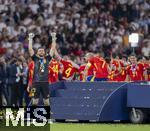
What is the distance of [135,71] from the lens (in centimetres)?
2294

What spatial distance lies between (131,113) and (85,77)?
226 cm

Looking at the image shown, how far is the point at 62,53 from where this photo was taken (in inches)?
1265

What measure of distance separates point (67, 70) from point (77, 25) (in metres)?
10.2

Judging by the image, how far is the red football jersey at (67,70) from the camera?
24109 mm

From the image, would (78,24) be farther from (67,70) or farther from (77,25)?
(67,70)

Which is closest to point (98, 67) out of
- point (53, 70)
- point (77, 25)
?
point (53, 70)

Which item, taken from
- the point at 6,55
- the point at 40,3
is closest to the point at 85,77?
the point at 6,55

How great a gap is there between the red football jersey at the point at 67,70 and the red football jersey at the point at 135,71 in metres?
1.92

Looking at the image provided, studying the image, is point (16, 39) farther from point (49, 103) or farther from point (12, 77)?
point (49, 103)

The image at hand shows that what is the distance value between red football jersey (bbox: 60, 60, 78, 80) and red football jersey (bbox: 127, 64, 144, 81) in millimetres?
1918
